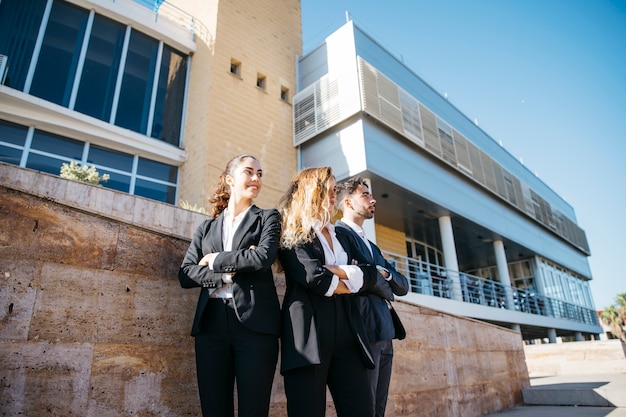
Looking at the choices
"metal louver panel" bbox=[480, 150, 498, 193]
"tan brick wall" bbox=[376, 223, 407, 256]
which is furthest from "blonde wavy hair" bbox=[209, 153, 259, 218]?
"metal louver panel" bbox=[480, 150, 498, 193]

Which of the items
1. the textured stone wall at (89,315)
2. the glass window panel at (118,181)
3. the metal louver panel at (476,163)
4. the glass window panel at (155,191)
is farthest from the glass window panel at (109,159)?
the metal louver panel at (476,163)

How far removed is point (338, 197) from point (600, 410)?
15.7 ft

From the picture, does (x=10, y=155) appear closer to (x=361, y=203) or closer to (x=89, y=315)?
(x=89, y=315)

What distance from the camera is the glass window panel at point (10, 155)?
9.51 meters

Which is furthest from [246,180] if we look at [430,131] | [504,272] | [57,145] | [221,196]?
[504,272]

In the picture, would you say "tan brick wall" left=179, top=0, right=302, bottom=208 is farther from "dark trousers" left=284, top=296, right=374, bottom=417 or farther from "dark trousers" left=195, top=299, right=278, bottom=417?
"dark trousers" left=284, top=296, right=374, bottom=417

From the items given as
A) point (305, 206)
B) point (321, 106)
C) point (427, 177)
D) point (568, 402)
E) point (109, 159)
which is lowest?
point (568, 402)

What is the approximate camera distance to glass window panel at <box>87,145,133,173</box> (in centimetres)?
1102

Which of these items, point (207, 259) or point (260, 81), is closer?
point (207, 259)

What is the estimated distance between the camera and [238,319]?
1.96 metres

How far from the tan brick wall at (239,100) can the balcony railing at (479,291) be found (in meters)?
5.52

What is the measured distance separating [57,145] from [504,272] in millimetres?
17603

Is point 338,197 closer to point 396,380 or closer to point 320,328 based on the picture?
point 320,328

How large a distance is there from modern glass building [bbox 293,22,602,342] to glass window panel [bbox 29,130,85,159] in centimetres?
688
